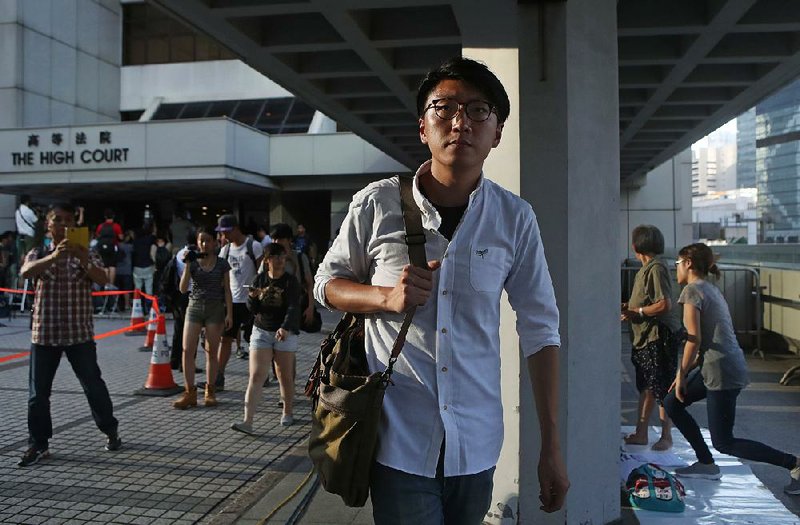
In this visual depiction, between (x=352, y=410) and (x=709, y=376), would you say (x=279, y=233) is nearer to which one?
(x=709, y=376)

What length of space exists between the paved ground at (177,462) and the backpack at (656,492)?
0.25m

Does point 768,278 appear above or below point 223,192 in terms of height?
below

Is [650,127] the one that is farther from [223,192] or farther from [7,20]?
[7,20]

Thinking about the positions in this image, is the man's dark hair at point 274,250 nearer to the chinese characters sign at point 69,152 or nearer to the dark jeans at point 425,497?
the dark jeans at point 425,497

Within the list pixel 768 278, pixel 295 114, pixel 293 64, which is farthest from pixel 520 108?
pixel 295 114

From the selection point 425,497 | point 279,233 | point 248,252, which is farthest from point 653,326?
point 248,252

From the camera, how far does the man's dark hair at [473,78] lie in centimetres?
190

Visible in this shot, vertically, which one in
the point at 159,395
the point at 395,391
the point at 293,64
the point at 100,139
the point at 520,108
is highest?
the point at 100,139

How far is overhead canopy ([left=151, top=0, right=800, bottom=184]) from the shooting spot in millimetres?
5754

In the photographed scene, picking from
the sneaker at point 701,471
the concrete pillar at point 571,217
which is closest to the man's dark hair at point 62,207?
the concrete pillar at point 571,217

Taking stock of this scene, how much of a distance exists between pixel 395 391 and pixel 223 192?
21644 millimetres

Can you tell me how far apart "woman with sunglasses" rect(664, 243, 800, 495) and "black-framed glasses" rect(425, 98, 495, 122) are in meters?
3.75

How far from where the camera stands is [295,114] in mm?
24641

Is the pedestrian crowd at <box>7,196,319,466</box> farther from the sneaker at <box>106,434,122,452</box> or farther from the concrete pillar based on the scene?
the concrete pillar
